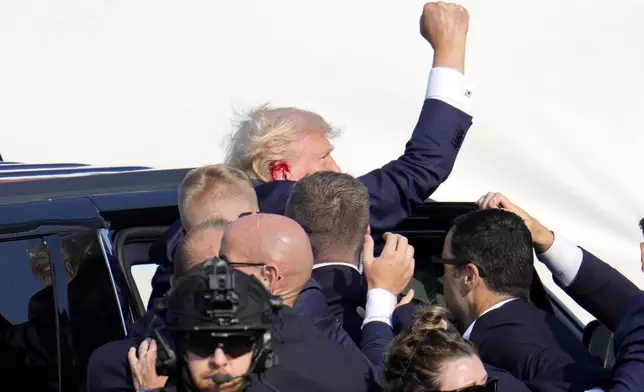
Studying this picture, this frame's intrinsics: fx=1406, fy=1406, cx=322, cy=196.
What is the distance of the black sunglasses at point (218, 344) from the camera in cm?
235

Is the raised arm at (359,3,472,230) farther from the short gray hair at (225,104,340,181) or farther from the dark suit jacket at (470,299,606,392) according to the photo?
the dark suit jacket at (470,299,606,392)

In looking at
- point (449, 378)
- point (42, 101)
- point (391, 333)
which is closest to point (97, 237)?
point (391, 333)

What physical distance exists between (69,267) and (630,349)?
119cm

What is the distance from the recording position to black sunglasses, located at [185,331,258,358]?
2.35 metres

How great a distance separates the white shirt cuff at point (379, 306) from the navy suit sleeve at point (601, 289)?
0.59 m

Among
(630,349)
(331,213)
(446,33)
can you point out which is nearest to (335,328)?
(331,213)

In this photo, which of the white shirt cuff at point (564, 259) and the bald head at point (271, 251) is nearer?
the bald head at point (271, 251)

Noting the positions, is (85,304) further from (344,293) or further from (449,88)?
(449,88)

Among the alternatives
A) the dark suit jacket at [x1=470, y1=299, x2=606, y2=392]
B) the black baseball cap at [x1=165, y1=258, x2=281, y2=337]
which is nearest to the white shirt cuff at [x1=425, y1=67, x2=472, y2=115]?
the dark suit jacket at [x1=470, y1=299, x2=606, y2=392]

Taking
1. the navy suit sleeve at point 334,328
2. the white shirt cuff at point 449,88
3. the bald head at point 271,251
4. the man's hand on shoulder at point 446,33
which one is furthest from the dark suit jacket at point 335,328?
the man's hand on shoulder at point 446,33

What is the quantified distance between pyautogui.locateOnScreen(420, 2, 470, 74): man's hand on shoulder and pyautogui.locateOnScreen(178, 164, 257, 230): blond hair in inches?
25.6

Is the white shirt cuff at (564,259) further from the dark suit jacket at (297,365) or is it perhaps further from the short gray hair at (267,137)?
the dark suit jacket at (297,365)

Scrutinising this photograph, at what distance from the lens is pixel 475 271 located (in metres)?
3.18

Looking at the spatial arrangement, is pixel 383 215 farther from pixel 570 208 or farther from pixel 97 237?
pixel 570 208
